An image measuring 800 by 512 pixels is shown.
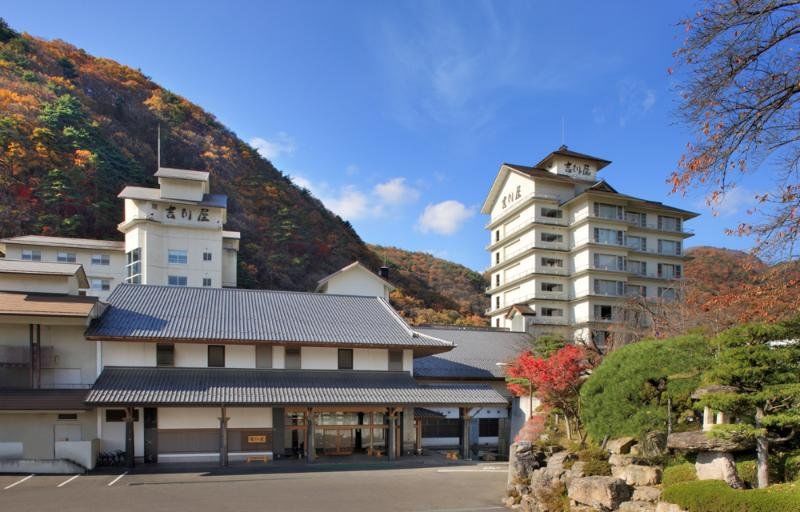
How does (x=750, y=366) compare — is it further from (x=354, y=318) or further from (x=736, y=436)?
(x=354, y=318)

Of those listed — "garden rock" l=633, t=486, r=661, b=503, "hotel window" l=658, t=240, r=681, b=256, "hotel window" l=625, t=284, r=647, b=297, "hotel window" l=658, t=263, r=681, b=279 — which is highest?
"hotel window" l=658, t=240, r=681, b=256

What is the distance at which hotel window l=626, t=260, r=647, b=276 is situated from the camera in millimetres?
51156

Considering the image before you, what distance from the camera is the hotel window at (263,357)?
24.6 metres

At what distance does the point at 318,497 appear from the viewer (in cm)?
1683

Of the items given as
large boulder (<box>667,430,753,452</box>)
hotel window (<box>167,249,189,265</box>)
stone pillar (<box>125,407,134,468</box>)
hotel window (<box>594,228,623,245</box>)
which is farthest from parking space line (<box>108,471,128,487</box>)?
hotel window (<box>594,228,623,245</box>)

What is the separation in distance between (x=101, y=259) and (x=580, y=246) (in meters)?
42.0

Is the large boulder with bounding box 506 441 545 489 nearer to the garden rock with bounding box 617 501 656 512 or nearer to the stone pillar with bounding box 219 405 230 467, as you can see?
the garden rock with bounding box 617 501 656 512

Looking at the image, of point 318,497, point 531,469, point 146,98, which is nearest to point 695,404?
point 531,469

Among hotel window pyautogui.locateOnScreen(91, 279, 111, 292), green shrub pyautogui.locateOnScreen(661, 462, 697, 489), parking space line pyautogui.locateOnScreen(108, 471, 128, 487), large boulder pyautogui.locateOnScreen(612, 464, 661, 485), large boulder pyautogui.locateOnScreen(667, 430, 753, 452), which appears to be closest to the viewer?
large boulder pyautogui.locateOnScreen(667, 430, 753, 452)

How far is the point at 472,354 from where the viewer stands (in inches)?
1328

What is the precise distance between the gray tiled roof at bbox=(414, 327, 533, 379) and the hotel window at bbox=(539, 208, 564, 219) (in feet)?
53.7

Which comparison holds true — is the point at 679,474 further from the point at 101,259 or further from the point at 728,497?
the point at 101,259

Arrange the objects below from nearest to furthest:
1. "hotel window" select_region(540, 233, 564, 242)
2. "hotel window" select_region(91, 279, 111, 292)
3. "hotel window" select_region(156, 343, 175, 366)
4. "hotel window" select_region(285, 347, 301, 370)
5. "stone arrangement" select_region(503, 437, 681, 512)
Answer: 1. "stone arrangement" select_region(503, 437, 681, 512)
2. "hotel window" select_region(156, 343, 175, 366)
3. "hotel window" select_region(285, 347, 301, 370)
4. "hotel window" select_region(91, 279, 111, 292)
5. "hotel window" select_region(540, 233, 564, 242)

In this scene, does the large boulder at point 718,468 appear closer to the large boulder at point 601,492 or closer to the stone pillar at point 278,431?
the large boulder at point 601,492
